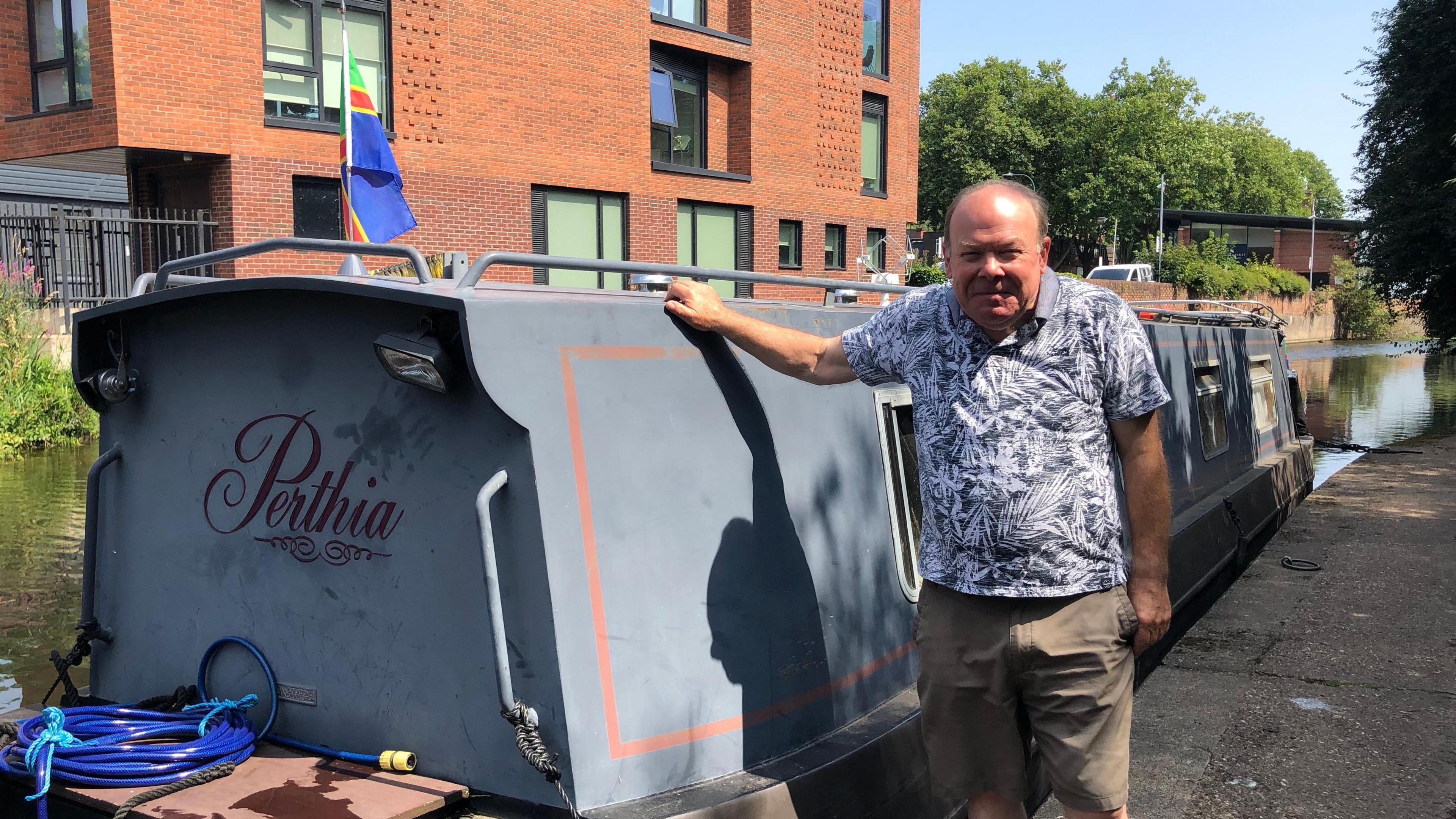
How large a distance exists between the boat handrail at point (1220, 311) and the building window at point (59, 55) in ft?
51.6

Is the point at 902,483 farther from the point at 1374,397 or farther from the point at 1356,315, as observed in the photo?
the point at 1356,315

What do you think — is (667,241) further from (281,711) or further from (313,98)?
(281,711)

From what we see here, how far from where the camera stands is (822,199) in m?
27.0

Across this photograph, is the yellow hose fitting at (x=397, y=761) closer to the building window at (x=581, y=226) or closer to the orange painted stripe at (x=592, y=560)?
the orange painted stripe at (x=592, y=560)

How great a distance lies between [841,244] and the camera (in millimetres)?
28203

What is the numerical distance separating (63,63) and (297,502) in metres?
18.0

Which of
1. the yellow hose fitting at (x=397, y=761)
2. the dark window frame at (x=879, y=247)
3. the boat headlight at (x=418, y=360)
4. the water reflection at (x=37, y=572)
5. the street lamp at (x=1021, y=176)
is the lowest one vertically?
the water reflection at (x=37, y=572)

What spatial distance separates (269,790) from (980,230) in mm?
2084

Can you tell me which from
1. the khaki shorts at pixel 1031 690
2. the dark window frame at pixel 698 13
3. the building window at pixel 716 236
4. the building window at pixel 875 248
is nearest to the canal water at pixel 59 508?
the khaki shorts at pixel 1031 690

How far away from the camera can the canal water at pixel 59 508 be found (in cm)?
637

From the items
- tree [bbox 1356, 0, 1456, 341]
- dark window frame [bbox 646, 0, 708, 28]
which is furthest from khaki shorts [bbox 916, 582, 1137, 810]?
dark window frame [bbox 646, 0, 708, 28]

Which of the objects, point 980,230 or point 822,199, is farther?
point 822,199

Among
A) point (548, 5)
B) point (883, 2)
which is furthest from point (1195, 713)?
A: point (883, 2)

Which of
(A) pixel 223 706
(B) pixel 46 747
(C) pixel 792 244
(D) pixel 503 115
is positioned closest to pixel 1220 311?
(A) pixel 223 706
